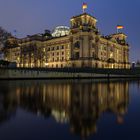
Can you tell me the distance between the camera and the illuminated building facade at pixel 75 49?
5182 inches

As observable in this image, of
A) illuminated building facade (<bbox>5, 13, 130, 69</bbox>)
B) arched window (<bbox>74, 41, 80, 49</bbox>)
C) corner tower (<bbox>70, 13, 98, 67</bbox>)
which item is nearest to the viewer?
corner tower (<bbox>70, 13, 98, 67</bbox>)

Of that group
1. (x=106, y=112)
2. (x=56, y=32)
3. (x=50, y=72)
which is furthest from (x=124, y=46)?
(x=106, y=112)

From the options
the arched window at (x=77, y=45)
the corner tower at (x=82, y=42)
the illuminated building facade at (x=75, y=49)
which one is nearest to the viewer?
the corner tower at (x=82, y=42)

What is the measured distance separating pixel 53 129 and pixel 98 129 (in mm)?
2184

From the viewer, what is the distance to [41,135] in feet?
32.5

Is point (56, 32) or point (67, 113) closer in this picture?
point (67, 113)

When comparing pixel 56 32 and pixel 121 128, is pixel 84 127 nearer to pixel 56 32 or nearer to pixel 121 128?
pixel 121 128

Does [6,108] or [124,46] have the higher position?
[124,46]

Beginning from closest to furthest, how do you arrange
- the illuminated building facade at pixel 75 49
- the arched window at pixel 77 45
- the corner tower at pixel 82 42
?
the corner tower at pixel 82 42, the illuminated building facade at pixel 75 49, the arched window at pixel 77 45

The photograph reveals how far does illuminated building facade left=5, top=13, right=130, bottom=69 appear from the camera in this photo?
432 ft

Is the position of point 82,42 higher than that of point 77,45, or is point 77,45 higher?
point 82,42

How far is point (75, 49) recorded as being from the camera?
136625 millimetres

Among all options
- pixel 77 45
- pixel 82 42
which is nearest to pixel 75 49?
pixel 77 45

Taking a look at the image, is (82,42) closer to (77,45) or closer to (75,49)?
(77,45)
